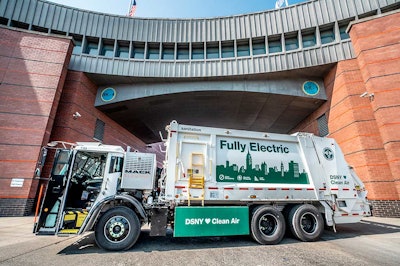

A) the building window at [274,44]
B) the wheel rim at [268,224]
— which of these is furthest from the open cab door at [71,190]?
the building window at [274,44]

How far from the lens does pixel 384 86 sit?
10.6m

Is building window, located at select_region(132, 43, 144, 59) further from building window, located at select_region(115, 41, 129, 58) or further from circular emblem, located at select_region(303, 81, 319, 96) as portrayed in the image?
circular emblem, located at select_region(303, 81, 319, 96)

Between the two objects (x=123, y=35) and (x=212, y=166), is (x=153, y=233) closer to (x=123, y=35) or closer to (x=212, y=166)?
(x=212, y=166)

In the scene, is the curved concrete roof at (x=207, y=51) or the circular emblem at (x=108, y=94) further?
the circular emblem at (x=108, y=94)

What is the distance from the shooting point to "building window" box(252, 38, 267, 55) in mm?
14922

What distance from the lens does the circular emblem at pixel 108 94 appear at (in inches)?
595

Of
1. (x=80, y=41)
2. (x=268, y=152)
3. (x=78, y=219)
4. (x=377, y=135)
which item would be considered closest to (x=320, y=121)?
(x=377, y=135)

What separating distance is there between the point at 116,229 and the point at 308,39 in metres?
17.3

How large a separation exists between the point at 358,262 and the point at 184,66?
14338 mm

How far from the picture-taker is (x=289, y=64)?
1370 cm

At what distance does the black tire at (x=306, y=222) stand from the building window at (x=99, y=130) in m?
14.9

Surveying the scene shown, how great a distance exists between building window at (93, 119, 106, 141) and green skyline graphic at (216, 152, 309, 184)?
1302cm

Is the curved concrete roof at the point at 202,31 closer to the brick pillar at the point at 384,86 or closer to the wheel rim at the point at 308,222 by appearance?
the brick pillar at the point at 384,86

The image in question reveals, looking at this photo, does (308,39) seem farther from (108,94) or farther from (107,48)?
(108,94)
